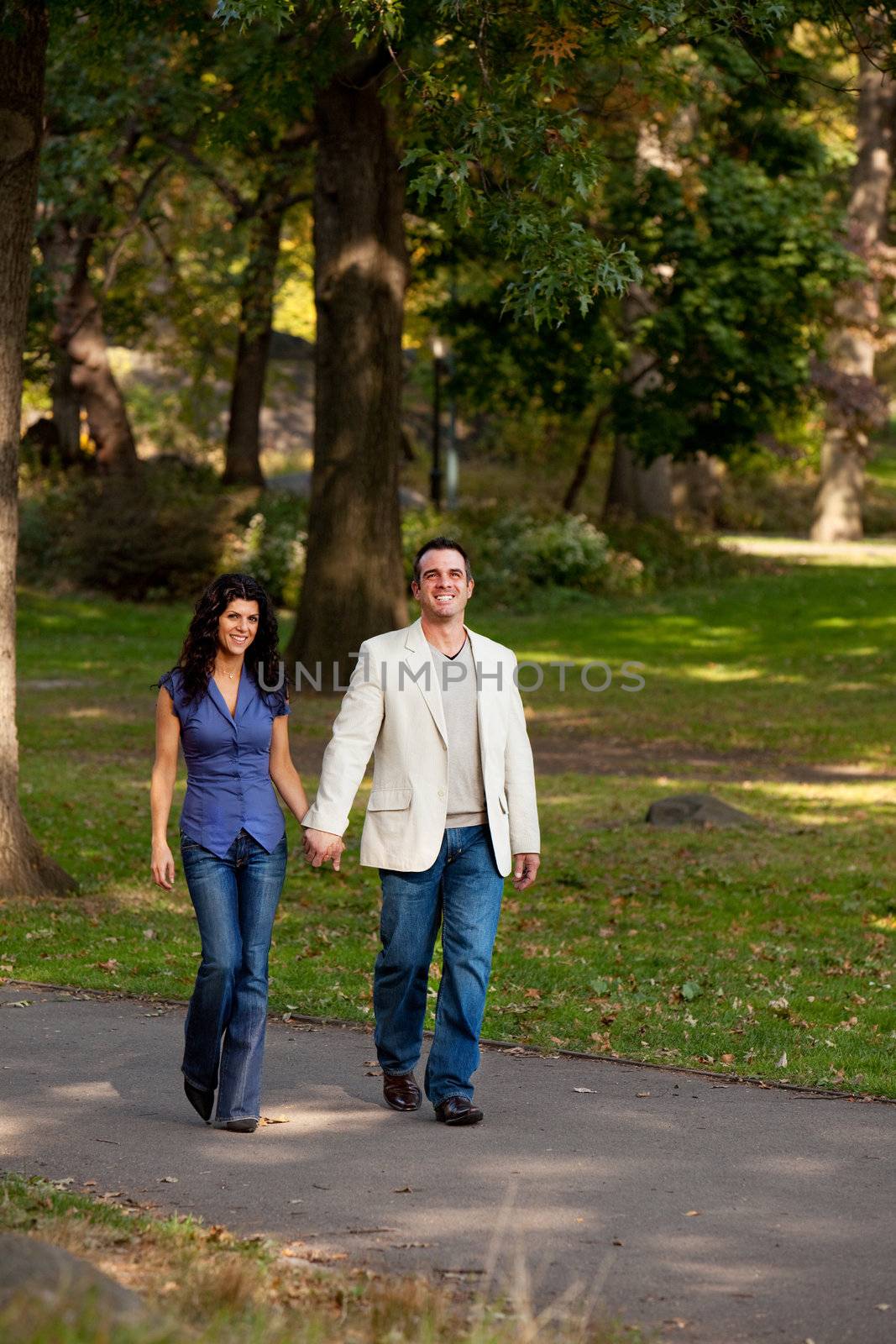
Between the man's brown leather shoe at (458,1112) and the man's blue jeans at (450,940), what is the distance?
0.03 meters

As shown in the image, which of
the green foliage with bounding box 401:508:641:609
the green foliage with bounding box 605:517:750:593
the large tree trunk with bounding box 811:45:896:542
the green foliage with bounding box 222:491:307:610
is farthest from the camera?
the large tree trunk with bounding box 811:45:896:542

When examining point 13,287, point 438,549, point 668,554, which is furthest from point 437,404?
point 438,549

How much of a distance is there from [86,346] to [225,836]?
90.6 feet

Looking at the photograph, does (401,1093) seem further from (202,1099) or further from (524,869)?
(524,869)

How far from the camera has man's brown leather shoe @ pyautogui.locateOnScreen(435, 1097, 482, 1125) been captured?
6.44 metres

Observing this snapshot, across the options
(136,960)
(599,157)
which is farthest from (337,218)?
(136,960)

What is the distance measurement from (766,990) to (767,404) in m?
22.9

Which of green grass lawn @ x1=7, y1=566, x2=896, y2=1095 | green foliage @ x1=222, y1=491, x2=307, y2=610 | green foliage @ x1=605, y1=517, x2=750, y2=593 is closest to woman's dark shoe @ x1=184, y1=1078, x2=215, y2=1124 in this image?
green grass lawn @ x1=7, y1=566, x2=896, y2=1095

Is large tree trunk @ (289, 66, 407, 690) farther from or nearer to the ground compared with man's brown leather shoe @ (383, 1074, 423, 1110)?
farther from the ground

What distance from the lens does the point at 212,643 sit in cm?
645

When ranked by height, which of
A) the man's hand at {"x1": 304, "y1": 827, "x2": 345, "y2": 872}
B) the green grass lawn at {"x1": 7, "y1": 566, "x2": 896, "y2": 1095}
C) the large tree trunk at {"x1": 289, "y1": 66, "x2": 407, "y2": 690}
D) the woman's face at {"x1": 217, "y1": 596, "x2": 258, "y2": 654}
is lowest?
the green grass lawn at {"x1": 7, "y1": 566, "x2": 896, "y2": 1095}

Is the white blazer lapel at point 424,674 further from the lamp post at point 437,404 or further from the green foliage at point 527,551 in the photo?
the lamp post at point 437,404

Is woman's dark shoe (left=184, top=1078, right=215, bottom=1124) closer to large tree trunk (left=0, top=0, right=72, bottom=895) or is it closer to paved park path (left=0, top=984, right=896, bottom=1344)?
paved park path (left=0, top=984, right=896, bottom=1344)

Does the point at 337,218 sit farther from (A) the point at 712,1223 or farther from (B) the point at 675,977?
(A) the point at 712,1223
